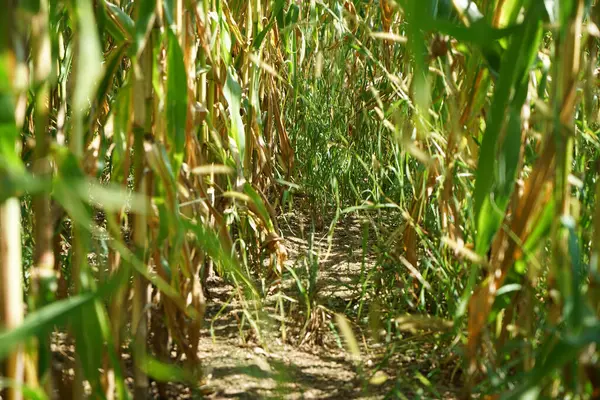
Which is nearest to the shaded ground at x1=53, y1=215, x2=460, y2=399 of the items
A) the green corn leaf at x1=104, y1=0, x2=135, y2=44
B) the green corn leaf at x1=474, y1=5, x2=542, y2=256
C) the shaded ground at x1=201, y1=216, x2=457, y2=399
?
the shaded ground at x1=201, y1=216, x2=457, y2=399

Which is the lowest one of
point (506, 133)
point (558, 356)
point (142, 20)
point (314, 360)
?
point (314, 360)

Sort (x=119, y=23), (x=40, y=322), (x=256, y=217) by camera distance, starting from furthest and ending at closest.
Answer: (x=256, y=217)
(x=119, y=23)
(x=40, y=322)

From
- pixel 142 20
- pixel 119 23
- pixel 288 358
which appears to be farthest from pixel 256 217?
pixel 142 20

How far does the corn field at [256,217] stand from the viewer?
630 mm

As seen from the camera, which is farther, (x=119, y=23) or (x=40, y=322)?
(x=119, y=23)

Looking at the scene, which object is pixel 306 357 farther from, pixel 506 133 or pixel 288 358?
pixel 506 133

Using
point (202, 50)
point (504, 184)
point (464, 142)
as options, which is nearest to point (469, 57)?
point (464, 142)

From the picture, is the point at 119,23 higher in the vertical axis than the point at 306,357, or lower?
higher

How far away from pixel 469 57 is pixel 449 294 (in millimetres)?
332

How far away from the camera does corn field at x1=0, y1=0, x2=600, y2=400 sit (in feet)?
2.07

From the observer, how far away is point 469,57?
0.96m

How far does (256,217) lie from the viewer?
1395 millimetres

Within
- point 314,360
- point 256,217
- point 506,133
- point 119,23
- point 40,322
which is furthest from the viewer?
point 256,217

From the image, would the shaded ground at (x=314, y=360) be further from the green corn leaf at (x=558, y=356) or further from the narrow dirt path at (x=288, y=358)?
the green corn leaf at (x=558, y=356)
